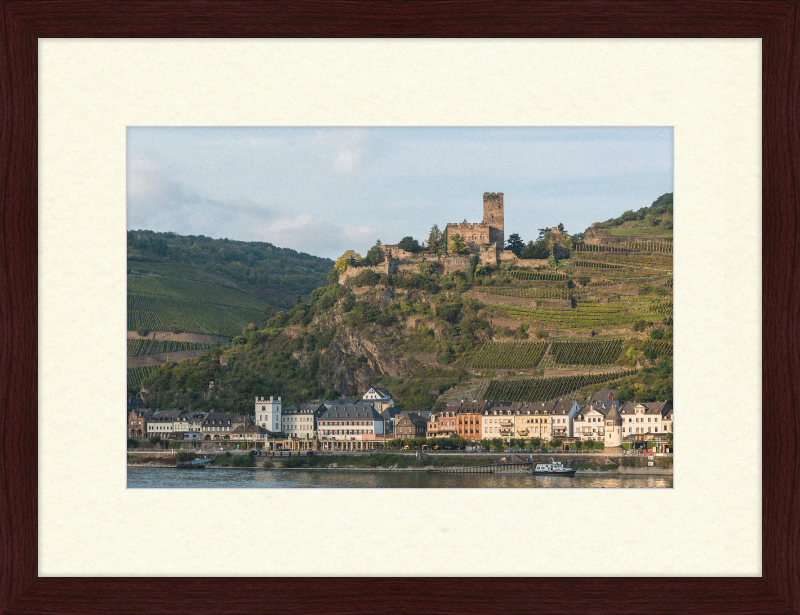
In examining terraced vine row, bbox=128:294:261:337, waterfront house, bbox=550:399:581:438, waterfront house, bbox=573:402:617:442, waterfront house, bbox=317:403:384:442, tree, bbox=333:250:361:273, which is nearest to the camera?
waterfront house, bbox=573:402:617:442

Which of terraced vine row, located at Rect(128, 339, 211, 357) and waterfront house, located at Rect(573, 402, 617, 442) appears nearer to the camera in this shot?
waterfront house, located at Rect(573, 402, 617, 442)

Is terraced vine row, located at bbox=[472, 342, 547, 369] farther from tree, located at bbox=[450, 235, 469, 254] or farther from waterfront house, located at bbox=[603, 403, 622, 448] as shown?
waterfront house, located at bbox=[603, 403, 622, 448]

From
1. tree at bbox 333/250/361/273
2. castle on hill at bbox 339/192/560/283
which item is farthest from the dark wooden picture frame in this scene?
tree at bbox 333/250/361/273

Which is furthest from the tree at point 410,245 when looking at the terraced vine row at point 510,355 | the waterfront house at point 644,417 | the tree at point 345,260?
the waterfront house at point 644,417

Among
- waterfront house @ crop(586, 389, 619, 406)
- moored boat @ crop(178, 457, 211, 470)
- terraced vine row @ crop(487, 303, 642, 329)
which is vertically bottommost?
moored boat @ crop(178, 457, 211, 470)

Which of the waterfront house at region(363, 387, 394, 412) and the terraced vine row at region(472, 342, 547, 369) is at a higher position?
the terraced vine row at region(472, 342, 547, 369)

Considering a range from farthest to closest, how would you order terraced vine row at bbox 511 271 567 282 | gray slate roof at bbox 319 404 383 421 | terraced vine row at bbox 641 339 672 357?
terraced vine row at bbox 511 271 567 282, gray slate roof at bbox 319 404 383 421, terraced vine row at bbox 641 339 672 357
